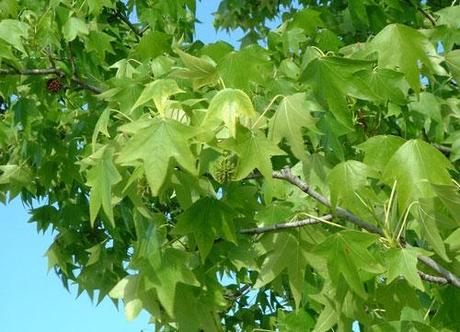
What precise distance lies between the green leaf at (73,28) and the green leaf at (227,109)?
237 centimetres

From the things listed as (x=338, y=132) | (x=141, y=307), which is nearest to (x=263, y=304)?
(x=338, y=132)

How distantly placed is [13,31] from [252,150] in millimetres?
2295

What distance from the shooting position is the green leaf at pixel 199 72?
2461 millimetres

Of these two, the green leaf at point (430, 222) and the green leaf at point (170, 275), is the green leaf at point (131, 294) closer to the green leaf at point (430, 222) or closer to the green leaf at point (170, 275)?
the green leaf at point (170, 275)

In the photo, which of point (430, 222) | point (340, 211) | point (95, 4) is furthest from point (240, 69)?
point (95, 4)

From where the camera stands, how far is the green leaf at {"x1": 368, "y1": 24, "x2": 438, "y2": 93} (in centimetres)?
269

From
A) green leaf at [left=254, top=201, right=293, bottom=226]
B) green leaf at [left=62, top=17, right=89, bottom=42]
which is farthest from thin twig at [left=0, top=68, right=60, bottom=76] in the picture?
green leaf at [left=254, top=201, right=293, bottom=226]

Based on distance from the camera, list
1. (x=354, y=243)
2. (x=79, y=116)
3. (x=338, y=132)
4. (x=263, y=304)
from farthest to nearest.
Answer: (x=263, y=304) → (x=79, y=116) → (x=338, y=132) → (x=354, y=243)

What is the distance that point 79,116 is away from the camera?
182 inches

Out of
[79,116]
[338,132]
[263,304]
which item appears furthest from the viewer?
[263,304]

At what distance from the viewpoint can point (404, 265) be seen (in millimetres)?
2207

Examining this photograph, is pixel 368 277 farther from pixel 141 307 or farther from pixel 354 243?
pixel 141 307

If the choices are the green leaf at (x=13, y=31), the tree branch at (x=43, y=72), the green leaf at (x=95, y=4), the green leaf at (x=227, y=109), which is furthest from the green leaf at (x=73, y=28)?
the green leaf at (x=227, y=109)

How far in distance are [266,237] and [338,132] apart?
0.63 m
